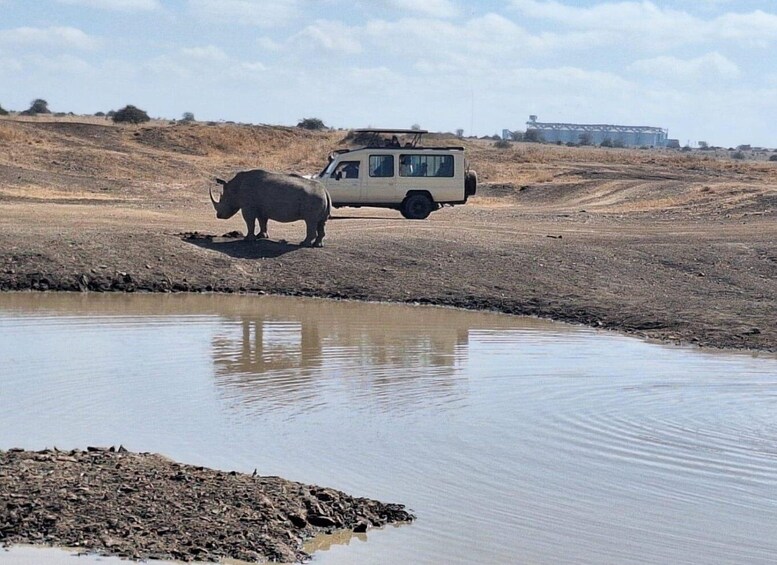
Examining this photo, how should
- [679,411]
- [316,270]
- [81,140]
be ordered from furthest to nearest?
[81,140] < [316,270] < [679,411]

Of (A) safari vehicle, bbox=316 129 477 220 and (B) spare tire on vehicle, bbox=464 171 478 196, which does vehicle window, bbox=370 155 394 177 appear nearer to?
(A) safari vehicle, bbox=316 129 477 220

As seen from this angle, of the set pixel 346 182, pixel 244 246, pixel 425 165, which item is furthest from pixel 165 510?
pixel 425 165

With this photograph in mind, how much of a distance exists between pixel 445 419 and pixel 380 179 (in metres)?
17.7

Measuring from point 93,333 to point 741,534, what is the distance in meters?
9.19

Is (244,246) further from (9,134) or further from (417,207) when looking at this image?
(9,134)

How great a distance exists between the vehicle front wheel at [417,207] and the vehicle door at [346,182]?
44.4 inches

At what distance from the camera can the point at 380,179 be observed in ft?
95.9

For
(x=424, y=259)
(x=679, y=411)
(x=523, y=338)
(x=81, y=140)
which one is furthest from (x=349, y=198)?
(x=81, y=140)

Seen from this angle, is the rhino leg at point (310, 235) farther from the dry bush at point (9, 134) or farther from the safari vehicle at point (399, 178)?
the dry bush at point (9, 134)

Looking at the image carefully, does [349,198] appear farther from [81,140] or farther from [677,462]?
[81,140]

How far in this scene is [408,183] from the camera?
97.0 ft

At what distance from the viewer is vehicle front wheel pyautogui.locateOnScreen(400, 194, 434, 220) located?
97.1 ft

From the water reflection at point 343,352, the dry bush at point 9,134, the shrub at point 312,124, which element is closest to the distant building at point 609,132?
the shrub at point 312,124

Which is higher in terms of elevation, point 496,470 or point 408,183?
point 408,183
